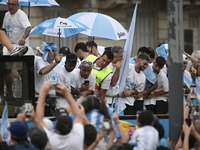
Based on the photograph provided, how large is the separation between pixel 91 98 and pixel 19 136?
1303 mm

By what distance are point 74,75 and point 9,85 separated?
111 centimetres

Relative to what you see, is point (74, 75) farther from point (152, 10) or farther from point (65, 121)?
point (152, 10)

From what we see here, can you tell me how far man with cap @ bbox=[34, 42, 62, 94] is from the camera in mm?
11016

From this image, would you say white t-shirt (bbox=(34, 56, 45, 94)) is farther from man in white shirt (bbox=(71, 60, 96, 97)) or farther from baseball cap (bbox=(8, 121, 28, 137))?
baseball cap (bbox=(8, 121, 28, 137))

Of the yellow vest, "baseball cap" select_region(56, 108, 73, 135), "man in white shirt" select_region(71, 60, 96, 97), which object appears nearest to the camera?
"baseball cap" select_region(56, 108, 73, 135)

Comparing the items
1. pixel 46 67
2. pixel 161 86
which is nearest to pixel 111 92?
pixel 161 86

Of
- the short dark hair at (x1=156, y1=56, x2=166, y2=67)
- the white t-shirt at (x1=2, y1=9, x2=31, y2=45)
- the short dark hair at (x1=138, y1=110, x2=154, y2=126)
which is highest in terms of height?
the white t-shirt at (x1=2, y1=9, x2=31, y2=45)

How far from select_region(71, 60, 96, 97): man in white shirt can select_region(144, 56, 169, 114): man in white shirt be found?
1.24 metres

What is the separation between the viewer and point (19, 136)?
7.33 metres

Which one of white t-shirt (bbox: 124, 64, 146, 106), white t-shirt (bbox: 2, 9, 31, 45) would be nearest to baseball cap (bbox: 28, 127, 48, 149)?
white t-shirt (bbox: 124, 64, 146, 106)

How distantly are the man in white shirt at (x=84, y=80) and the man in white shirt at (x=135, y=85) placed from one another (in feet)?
2.75

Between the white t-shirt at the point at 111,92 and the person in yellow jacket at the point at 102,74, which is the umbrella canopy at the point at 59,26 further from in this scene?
the white t-shirt at the point at 111,92

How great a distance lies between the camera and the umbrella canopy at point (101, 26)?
13109 mm

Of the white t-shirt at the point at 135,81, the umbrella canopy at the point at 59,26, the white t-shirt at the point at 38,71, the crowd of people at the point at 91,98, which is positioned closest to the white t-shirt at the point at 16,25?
the crowd of people at the point at 91,98
